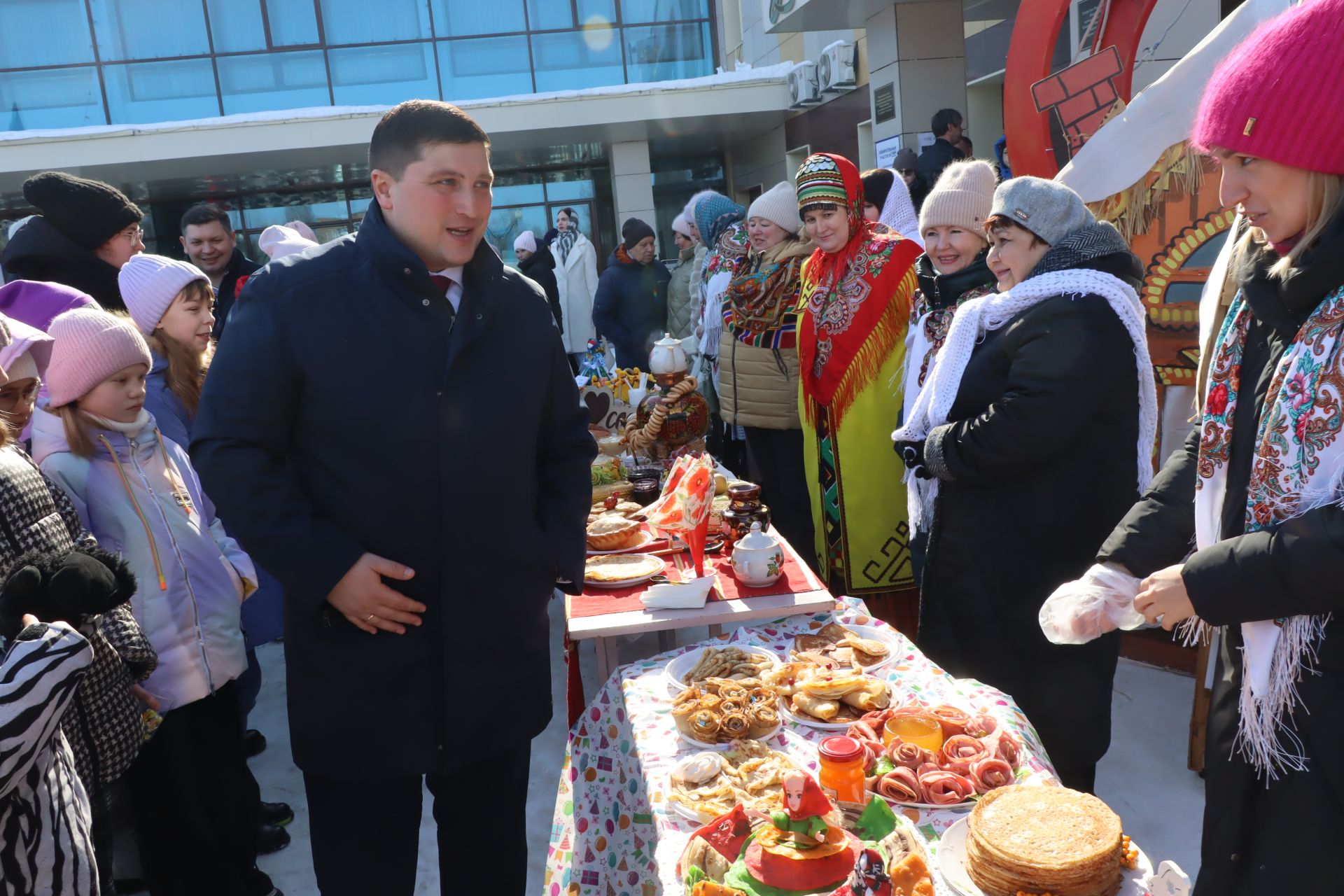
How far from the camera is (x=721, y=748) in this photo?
1895 millimetres

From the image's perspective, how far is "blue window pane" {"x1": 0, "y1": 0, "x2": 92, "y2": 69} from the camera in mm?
12992

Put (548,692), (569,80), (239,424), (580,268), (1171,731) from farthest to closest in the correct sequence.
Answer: (569,80), (580,268), (1171,731), (548,692), (239,424)

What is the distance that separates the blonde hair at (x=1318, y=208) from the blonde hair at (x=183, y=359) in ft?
9.08

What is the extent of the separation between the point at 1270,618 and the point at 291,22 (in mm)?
14929

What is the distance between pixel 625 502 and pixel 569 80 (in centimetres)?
1182

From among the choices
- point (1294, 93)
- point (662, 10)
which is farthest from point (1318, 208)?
point (662, 10)

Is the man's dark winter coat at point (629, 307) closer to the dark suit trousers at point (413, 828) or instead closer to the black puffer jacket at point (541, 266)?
the black puffer jacket at point (541, 266)

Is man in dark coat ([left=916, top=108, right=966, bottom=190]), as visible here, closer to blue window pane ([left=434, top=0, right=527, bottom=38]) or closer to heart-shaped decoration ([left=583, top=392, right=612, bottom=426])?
heart-shaped decoration ([left=583, top=392, right=612, bottom=426])

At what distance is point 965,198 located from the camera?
314 centimetres

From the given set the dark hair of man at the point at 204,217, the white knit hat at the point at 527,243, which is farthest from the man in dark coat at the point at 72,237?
the white knit hat at the point at 527,243

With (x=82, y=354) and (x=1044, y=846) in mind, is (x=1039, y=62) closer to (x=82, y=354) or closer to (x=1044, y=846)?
(x=1044, y=846)

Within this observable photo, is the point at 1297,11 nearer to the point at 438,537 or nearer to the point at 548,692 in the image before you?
the point at 438,537

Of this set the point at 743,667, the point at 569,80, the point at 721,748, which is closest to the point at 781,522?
the point at 743,667

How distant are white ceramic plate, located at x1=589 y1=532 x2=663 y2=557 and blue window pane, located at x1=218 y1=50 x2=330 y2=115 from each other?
1254cm
